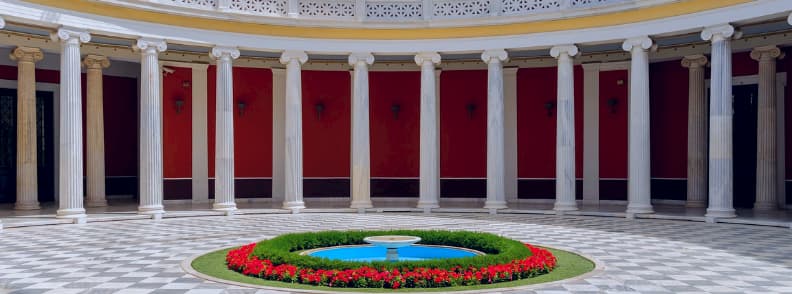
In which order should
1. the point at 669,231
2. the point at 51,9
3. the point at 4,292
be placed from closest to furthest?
the point at 4,292
the point at 669,231
the point at 51,9

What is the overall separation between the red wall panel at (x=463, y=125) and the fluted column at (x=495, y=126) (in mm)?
4075

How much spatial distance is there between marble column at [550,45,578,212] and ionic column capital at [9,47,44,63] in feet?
52.5

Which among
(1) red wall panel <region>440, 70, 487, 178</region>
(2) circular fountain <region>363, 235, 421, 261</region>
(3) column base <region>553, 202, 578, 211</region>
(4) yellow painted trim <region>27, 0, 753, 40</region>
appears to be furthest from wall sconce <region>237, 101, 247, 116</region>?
(2) circular fountain <region>363, 235, 421, 261</region>

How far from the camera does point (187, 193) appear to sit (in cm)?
2631

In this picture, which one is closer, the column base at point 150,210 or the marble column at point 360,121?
the column base at point 150,210

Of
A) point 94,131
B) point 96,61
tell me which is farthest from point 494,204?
point 96,61

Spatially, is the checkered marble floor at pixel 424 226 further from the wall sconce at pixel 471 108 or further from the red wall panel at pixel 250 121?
the wall sconce at pixel 471 108

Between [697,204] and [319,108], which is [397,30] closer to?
[319,108]

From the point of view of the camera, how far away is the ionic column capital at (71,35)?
19.0 meters

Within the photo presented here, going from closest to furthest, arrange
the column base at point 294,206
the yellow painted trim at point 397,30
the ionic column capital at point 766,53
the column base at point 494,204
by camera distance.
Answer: the yellow painted trim at point 397,30, the ionic column capital at point 766,53, the column base at point 494,204, the column base at point 294,206

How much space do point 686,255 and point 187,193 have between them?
60.6ft

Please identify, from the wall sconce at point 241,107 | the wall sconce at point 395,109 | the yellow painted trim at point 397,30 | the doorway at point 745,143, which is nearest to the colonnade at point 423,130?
the yellow painted trim at point 397,30

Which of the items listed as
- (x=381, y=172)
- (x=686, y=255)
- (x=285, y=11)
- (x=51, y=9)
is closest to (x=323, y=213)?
(x=381, y=172)

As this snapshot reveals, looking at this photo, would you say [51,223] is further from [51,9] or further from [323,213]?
[323,213]
